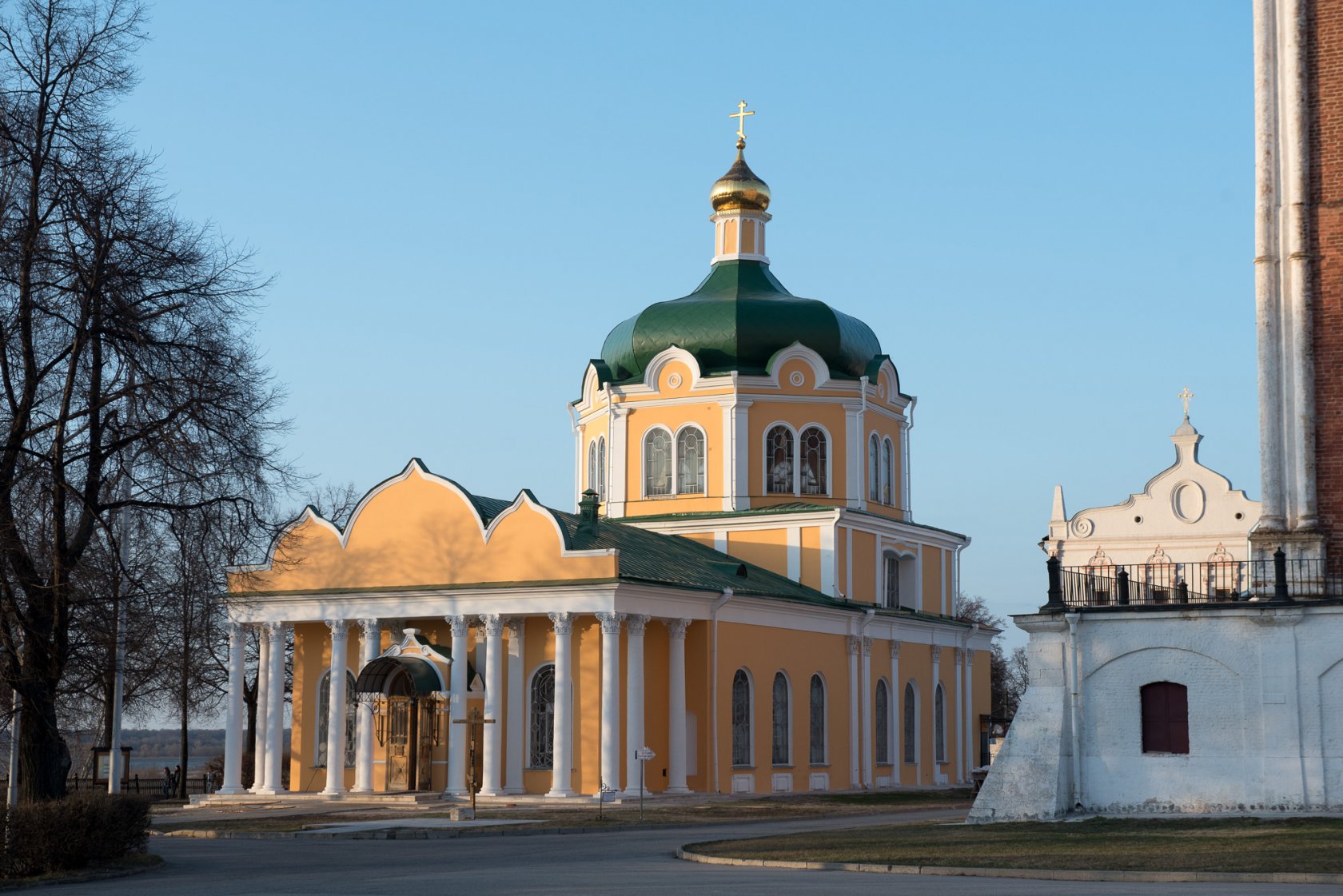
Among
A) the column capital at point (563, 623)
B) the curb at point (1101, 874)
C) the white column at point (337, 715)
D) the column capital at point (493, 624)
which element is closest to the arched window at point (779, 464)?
the column capital at point (563, 623)

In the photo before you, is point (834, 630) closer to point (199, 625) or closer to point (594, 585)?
point (594, 585)

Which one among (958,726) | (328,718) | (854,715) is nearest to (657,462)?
(854,715)

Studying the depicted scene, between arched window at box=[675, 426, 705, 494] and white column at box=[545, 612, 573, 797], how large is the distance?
10.2 metres

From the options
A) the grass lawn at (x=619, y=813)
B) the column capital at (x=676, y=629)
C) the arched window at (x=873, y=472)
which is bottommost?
the grass lawn at (x=619, y=813)

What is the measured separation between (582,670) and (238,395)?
17.5 m

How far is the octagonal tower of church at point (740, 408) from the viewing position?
149 feet

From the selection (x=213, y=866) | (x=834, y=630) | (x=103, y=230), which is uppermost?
(x=103, y=230)

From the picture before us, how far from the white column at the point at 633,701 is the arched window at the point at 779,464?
9.69 metres

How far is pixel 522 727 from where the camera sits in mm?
37938

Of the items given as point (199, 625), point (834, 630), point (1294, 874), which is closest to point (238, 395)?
point (1294, 874)

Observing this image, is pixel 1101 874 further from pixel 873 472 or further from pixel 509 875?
pixel 873 472

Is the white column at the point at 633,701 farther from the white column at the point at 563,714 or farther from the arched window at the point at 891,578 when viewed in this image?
the arched window at the point at 891,578

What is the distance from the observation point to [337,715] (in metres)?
38.6

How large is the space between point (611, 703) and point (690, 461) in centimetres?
1116
